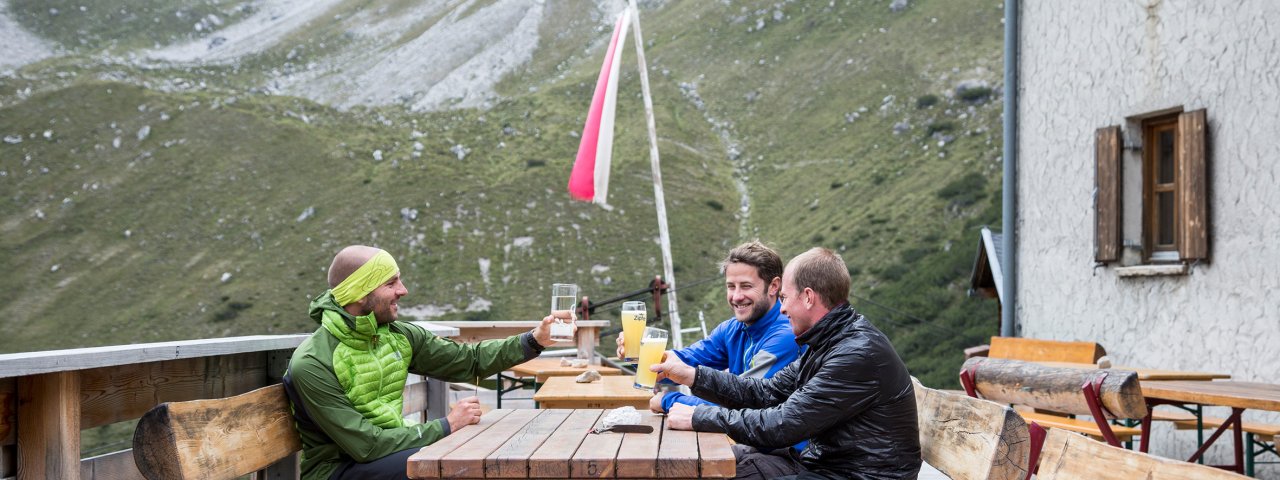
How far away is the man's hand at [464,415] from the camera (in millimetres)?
3381

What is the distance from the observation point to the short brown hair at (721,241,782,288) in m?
3.70

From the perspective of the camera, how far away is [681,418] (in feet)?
10.1

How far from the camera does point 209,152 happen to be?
52875mm

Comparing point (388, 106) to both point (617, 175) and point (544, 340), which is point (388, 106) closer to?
point (617, 175)

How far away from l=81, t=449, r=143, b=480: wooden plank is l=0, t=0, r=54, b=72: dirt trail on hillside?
6990cm

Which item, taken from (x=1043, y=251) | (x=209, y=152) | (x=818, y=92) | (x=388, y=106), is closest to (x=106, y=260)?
(x=209, y=152)

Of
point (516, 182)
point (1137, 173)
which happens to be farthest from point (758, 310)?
point (516, 182)

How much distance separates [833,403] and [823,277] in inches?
14.4

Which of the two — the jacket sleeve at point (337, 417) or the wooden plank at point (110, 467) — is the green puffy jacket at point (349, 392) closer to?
the jacket sleeve at point (337, 417)

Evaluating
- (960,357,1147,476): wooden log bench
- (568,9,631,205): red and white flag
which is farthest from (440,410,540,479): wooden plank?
(568,9,631,205): red and white flag

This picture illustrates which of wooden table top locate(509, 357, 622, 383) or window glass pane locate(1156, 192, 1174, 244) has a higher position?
window glass pane locate(1156, 192, 1174, 244)

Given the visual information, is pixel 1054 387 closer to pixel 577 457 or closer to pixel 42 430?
pixel 577 457

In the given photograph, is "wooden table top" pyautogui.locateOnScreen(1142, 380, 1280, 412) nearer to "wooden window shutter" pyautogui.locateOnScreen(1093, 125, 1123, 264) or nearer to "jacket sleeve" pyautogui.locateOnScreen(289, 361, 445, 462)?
"wooden window shutter" pyautogui.locateOnScreen(1093, 125, 1123, 264)

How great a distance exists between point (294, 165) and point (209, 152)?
443cm
